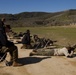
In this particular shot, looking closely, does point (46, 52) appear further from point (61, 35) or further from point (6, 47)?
point (61, 35)

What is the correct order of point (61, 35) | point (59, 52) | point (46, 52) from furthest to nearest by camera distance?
1. point (61, 35)
2. point (46, 52)
3. point (59, 52)

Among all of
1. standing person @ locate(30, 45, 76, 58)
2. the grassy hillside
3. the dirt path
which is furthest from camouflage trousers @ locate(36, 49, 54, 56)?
the grassy hillside

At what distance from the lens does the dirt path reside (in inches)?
426

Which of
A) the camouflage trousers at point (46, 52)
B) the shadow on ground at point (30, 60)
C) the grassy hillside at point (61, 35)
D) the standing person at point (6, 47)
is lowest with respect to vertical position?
the grassy hillside at point (61, 35)

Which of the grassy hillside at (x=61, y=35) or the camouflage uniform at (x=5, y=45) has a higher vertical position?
the camouflage uniform at (x=5, y=45)

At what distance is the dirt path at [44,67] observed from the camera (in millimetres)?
10820

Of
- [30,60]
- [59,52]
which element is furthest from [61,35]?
[30,60]

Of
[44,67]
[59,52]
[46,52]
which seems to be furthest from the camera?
[46,52]

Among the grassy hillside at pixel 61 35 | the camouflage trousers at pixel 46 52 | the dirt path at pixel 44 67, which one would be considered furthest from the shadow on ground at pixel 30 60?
the grassy hillside at pixel 61 35

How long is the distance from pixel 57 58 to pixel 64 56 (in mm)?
685

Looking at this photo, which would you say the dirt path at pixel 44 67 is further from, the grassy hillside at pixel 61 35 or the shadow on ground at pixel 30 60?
the grassy hillside at pixel 61 35

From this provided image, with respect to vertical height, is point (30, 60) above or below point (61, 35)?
above

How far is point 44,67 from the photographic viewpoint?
11617 mm

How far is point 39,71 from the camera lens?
1097 cm
